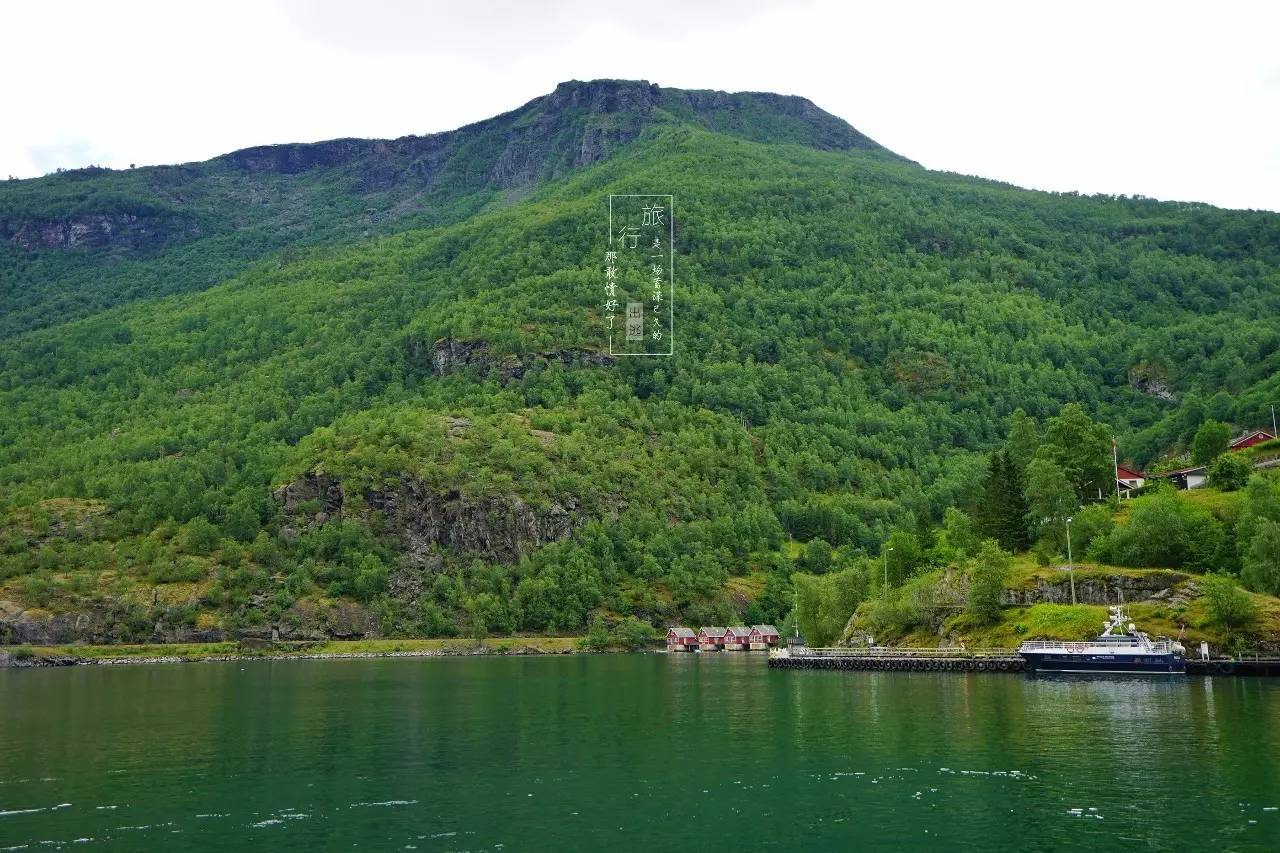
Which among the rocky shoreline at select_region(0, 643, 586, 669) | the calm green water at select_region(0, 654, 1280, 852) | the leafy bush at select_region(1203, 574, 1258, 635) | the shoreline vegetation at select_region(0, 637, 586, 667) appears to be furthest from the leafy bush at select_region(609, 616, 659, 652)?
the leafy bush at select_region(1203, 574, 1258, 635)

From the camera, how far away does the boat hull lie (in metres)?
96.3

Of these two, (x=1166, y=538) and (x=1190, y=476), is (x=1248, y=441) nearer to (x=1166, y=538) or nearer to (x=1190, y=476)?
(x=1190, y=476)

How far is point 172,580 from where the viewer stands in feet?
648

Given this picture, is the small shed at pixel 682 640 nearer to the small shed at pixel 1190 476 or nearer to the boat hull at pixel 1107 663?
the small shed at pixel 1190 476

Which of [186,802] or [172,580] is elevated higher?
[172,580]

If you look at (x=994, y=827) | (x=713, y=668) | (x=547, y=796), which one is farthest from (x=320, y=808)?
(x=713, y=668)

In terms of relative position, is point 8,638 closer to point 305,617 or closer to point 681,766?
point 305,617

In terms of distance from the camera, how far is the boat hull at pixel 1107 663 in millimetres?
96312

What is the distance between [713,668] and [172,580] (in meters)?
105

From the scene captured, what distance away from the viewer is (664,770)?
177 ft

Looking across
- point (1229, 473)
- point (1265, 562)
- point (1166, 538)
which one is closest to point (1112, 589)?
point (1166, 538)

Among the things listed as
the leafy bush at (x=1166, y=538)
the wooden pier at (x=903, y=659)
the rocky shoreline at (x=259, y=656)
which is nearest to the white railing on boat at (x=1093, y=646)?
the wooden pier at (x=903, y=659)

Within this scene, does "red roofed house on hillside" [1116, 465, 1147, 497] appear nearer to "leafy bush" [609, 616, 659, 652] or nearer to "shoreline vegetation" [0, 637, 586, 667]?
"leafy bush" [609, 616, 659, 652]

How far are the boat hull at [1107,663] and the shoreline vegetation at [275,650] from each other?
101933 mm
